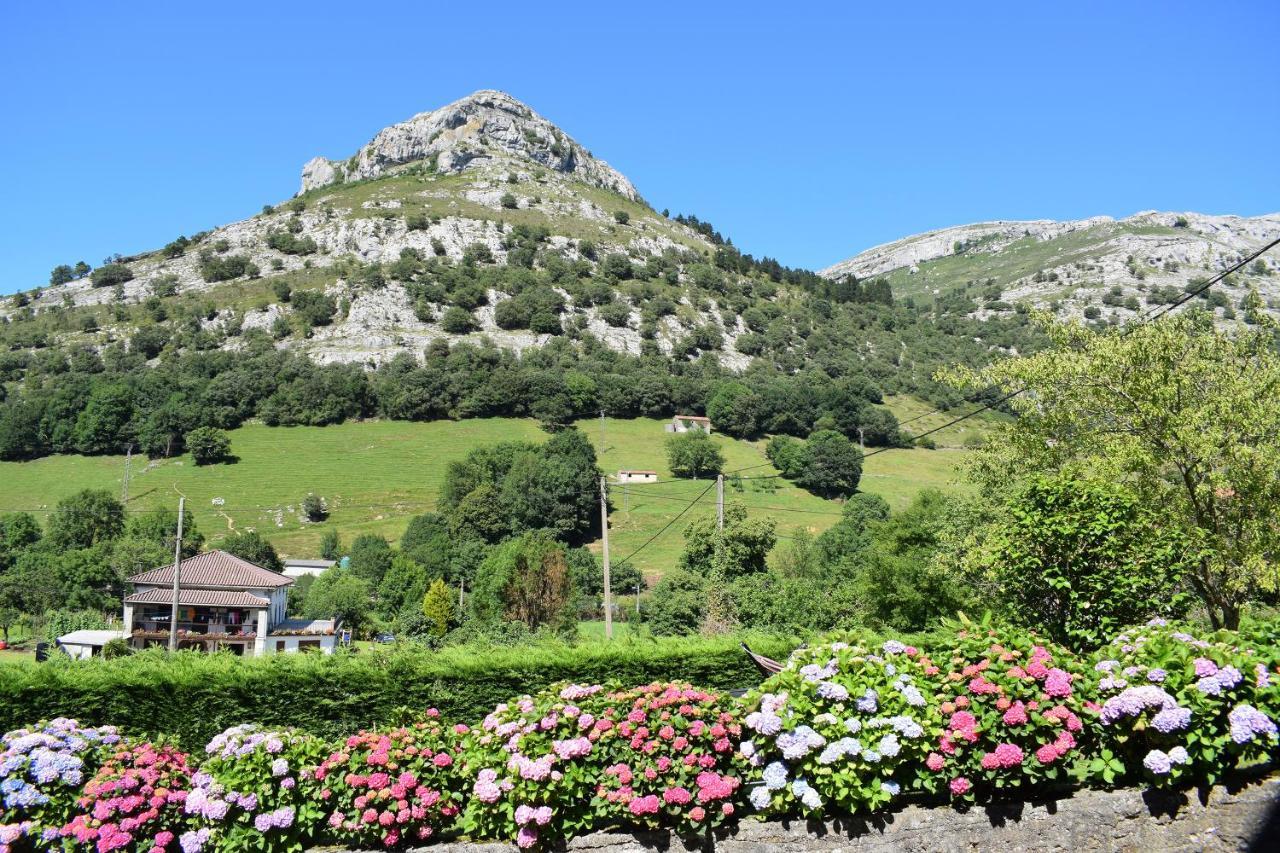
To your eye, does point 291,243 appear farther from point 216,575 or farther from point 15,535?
point 216,575

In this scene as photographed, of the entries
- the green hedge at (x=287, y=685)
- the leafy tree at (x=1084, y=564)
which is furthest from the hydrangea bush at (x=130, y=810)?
the leafy tree at (x=1084, y=564)

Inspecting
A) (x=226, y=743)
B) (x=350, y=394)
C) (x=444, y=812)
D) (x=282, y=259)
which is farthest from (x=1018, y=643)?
(x=282, y=259)

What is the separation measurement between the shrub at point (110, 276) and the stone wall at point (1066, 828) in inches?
7600

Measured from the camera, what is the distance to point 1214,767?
580 centimetres

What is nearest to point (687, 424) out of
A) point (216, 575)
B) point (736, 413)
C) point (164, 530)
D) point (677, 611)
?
point (736, 413)

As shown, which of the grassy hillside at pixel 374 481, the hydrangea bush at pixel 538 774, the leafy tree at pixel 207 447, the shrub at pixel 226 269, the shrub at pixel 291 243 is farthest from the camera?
the shrub at pixel 291 243

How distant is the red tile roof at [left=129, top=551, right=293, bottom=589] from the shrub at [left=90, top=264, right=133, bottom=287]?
13283 centimetres

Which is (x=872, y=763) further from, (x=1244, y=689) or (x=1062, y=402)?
(x=1062, y=402)

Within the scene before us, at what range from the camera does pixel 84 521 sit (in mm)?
75312

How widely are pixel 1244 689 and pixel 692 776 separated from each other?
3.98 meters

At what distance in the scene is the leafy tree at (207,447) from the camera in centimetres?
9250

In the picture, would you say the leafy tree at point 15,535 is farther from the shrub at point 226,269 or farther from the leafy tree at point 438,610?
the shrub at point 226,269

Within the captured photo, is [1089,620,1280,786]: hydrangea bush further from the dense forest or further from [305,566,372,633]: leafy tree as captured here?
the dense forest

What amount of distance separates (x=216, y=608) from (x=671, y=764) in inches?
2343
